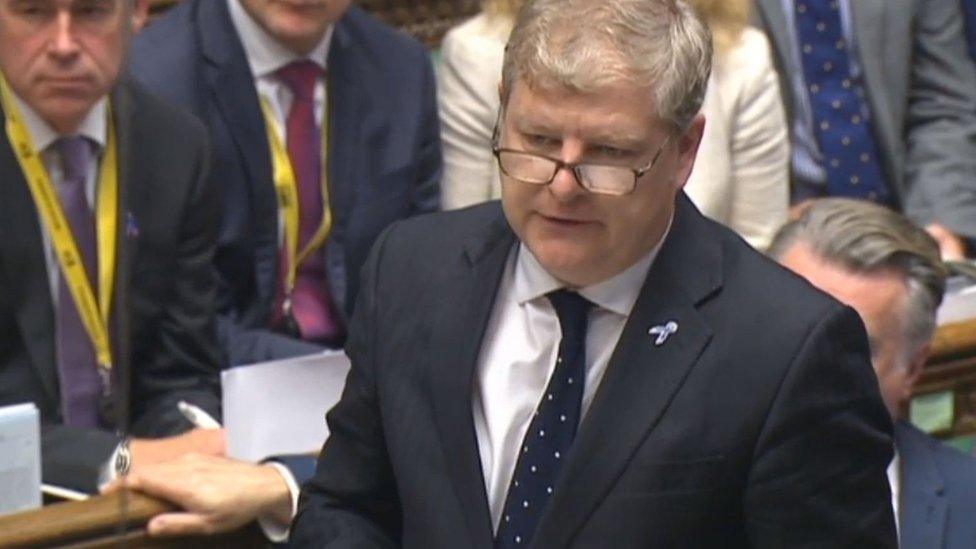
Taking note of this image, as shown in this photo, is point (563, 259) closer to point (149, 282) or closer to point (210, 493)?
point (210, 493)

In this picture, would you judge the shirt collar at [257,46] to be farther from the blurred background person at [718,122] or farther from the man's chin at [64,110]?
the man's chin at [64,110]

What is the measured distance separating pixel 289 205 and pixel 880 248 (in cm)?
101

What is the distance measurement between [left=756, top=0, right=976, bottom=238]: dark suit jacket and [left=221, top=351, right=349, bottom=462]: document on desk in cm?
124

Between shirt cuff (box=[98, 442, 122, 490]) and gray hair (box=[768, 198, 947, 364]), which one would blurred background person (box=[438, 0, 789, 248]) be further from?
shirt cuff (box=[98, 442, 122, 490])

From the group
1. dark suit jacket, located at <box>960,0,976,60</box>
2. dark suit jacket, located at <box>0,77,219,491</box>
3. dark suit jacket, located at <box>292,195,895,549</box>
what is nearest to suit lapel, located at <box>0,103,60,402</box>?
dark suit jacket, located at <box>0,77,219,491</box>

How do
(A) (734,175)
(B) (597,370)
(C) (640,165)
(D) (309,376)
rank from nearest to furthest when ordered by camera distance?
(C) (640,165) → (B) (597,370) → (D) (309,376) → (A) (734,175)

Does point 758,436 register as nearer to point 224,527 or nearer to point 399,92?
point 224,527

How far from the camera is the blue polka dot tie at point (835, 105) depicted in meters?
3.41

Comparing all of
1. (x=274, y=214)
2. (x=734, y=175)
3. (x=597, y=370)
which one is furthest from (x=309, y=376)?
(x=734, y=175)

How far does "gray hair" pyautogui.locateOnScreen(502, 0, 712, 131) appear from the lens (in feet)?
5.38

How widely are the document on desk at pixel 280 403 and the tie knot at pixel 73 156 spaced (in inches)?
14.5

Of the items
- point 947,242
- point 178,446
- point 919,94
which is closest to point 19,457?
point 178,446

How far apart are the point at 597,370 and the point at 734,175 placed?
5.09 ft

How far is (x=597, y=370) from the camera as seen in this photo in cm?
177
